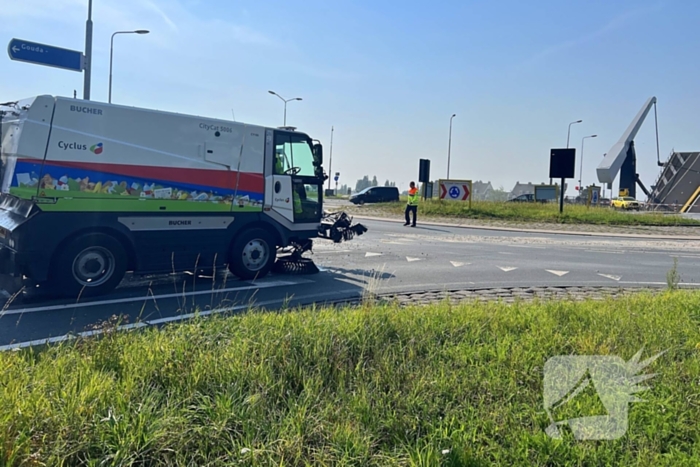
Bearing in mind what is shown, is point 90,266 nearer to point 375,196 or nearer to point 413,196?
point 413,196

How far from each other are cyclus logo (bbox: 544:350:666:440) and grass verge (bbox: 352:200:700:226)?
2570 centimetres

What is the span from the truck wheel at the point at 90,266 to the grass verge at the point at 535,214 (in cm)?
2468

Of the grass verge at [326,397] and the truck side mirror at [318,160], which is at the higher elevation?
the truck side mirror at [318,160]

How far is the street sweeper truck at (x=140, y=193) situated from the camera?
7199 millimetres

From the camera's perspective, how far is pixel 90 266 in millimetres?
7688

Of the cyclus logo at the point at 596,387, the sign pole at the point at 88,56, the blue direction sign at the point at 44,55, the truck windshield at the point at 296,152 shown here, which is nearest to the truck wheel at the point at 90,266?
the truck windshield at the point at 296,152

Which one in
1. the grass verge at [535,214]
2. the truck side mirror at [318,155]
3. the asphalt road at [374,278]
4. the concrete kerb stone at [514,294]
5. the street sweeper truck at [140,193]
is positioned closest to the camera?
the asphalt road at [374,278]

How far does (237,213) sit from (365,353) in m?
5.58

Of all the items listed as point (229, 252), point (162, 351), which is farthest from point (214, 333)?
point (229, 252)

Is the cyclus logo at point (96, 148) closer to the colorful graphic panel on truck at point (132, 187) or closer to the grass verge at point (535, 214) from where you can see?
the colorful graphic panel on truck at point (132, 187)

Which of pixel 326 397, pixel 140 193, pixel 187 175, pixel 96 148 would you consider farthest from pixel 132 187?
pixel 326 397

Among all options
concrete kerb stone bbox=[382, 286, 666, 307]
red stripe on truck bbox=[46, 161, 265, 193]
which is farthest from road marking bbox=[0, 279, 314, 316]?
concrete kerb stone bbox=[382, 286, 666, 307]

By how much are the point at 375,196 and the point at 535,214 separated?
23591 millimetres

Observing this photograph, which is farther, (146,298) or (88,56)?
(88,56)
